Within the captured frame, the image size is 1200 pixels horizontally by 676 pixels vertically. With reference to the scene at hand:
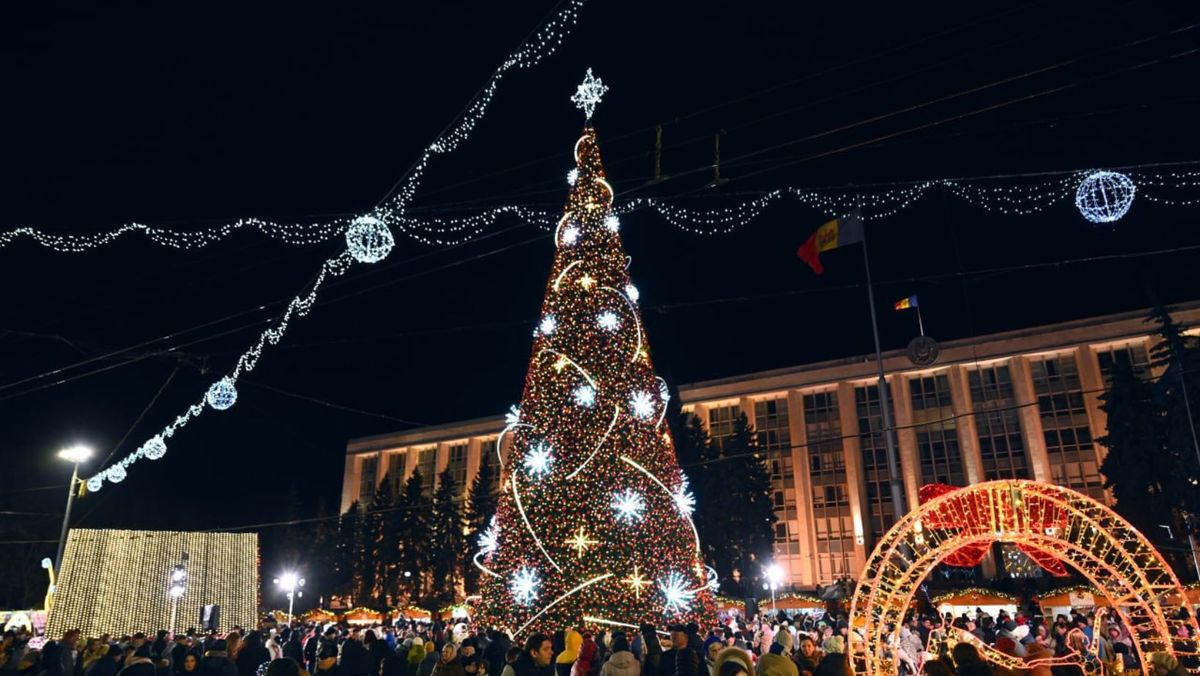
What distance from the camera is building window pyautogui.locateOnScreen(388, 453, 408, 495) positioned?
73.2 meters

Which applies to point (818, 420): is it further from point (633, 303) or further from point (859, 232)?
point (633, 303)

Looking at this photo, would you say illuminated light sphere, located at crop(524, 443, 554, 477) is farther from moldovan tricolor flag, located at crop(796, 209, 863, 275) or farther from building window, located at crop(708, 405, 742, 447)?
building window, located at crop(708, 405, 742, 447)

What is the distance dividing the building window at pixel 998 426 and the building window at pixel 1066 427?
1665 mm

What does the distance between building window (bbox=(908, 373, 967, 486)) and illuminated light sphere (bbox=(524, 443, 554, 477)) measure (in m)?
43.3

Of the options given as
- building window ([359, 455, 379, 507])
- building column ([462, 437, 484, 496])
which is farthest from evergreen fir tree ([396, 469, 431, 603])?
building window ([359, 455, 379, 507])

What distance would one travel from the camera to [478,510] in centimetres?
5416

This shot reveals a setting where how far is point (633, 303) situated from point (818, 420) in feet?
147

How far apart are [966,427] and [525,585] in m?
46.2

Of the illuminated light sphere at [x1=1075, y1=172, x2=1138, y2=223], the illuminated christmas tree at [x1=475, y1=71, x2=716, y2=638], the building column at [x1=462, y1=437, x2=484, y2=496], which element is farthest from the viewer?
the building column at [x1=462, y1=437, x2=484, y2=496]

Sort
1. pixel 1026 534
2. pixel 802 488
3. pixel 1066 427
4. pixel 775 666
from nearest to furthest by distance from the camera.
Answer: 1. pixel 775 666
2. pixel 1026 534
3. pixel 1066 427
4. pixel 802 488

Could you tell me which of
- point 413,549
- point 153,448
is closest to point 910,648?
point 153,448

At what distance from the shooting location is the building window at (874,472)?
51.9m

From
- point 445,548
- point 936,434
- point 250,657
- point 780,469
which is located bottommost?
point 250,657

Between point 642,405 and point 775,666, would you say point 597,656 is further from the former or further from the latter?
point 775,666
